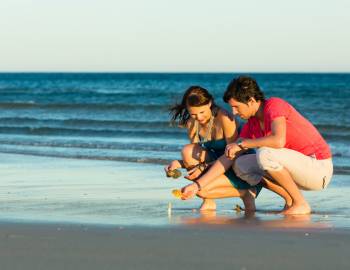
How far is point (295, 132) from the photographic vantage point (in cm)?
685

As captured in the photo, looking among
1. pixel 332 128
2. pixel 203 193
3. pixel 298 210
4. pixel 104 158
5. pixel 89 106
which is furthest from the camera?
pixel 89 106

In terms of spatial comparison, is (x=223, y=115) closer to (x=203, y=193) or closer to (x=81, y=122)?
(x=203, y=193)

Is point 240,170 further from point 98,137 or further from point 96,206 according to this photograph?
point 98,137

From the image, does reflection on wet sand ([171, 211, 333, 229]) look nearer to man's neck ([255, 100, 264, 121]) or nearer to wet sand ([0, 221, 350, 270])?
wet sand ([0, 221, 350, 270])

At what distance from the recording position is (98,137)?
17.7 meters

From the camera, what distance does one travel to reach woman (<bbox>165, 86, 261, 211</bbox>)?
694 centimetres

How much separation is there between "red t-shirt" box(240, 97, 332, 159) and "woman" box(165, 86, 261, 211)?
16 cm

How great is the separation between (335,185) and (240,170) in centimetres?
255

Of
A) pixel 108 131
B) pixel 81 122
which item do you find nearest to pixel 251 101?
pixel 108 131

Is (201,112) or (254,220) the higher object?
(201,112)

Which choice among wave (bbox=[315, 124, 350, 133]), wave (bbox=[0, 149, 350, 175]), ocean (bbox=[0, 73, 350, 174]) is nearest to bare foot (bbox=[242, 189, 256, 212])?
wave (bbox=[0, 149, 350, 175])

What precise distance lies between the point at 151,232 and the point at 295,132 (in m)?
1.68

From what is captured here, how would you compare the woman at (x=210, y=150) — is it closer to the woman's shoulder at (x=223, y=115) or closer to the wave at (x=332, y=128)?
the woman's shoulder at (x=223, y=115)

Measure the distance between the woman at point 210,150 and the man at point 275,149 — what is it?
0.15m
